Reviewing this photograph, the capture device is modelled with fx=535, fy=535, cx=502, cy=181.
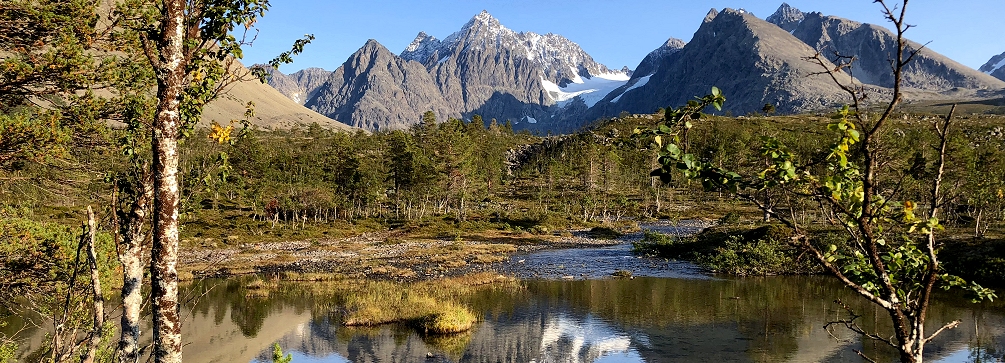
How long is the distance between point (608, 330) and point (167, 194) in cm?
2379

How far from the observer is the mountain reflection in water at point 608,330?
78.3 ft

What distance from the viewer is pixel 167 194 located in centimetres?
801

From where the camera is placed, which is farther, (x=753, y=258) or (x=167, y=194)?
(x=753, y=258)

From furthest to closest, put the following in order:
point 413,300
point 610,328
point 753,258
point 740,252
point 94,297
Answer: point 740,252 → point 753,258 → point 413,300 → point 610,328 → point 94,297

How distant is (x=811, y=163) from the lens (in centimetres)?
509

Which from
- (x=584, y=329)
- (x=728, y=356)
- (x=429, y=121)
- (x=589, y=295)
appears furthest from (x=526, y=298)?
(x=429, y=121)

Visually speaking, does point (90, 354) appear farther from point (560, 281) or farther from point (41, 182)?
point (560, 281)

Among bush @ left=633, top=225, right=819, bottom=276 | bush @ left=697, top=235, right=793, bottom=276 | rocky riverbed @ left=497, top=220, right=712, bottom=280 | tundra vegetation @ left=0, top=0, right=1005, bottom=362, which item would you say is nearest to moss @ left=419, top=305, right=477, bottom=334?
tundra vegetation @ left=0, top=0, right=1005, bottom=362

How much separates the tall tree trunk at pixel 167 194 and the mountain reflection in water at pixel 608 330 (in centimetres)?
1707

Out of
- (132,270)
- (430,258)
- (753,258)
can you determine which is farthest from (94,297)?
(430,258)

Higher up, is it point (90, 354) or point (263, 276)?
point (90, 354)

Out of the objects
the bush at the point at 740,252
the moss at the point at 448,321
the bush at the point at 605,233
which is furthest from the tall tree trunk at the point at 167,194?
the bush at the point at 605,233

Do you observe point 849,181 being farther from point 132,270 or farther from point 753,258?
point 753,258

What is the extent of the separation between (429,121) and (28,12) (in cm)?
11294
